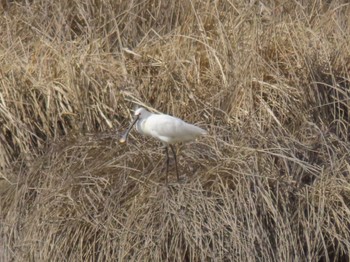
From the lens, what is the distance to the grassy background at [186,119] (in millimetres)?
4695

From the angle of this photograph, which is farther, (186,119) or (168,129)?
(186,119)

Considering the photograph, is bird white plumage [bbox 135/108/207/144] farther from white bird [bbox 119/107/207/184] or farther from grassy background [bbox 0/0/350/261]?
grassy background [bbox 0/0/350/261]

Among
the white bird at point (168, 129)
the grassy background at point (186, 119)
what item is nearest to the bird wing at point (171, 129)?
the white bird at point (168, 129)

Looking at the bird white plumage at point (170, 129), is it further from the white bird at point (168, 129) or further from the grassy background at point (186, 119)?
the grassy background at point (186, 119)

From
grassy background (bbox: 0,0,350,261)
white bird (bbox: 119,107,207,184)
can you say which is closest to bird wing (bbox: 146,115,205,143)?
white bird (bbox: 119,107,207,184)

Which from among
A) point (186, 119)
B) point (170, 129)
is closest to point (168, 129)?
point (170, 129)

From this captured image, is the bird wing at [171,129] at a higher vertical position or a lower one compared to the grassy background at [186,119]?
higher

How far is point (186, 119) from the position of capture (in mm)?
5414

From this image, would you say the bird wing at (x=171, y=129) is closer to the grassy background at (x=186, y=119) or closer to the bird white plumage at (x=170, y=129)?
the bird white plumage at (x=170, y=129)

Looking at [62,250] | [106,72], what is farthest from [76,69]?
[62,250]

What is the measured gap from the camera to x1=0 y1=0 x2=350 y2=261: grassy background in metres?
4.70

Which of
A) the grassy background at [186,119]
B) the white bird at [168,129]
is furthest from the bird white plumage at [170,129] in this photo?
the grassy background at [186,119]

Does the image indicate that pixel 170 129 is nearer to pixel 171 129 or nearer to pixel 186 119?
pixel 171 129

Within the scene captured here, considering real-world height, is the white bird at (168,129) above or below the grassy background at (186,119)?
above
